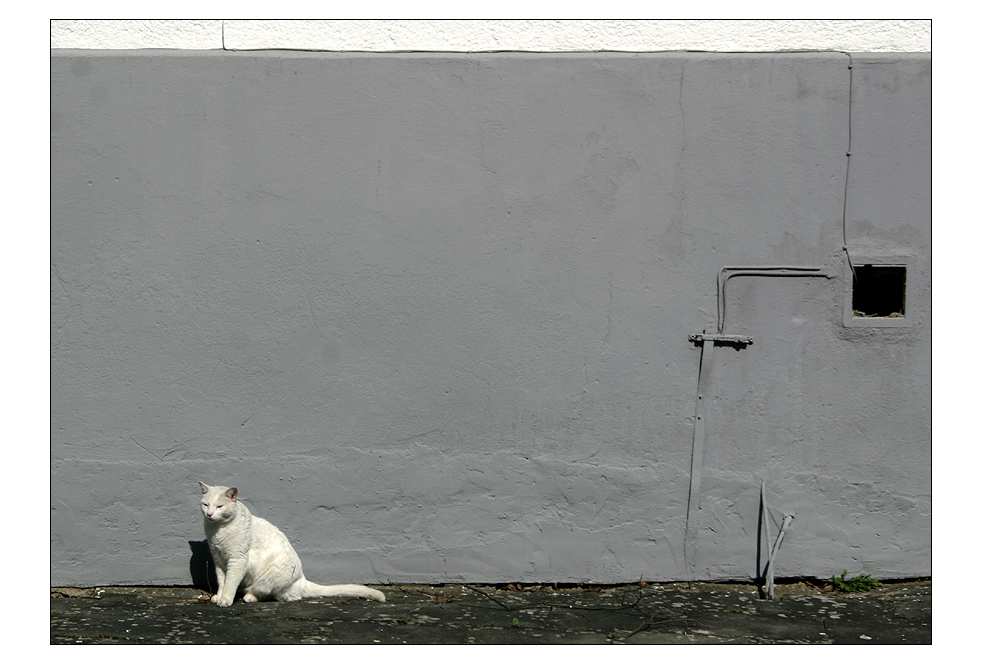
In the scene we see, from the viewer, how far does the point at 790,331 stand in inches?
201

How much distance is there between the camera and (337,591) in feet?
16.2

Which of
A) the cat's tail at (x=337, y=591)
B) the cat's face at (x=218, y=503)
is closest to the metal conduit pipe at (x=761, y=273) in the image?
the cat's tail at (x=337, y=591)

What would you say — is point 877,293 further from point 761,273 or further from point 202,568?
point 202,568

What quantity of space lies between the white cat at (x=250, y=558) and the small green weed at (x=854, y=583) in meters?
2.48

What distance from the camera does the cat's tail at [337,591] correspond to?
494 cm

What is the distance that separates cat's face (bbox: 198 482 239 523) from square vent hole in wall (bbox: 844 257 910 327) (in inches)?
132

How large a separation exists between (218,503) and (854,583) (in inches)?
135

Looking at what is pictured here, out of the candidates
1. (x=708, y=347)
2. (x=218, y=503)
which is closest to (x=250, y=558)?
(x=218, y=503)

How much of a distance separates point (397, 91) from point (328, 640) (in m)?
2.79

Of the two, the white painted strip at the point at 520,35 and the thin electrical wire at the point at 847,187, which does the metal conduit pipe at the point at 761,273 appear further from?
the white painted strip at the point at 520,35

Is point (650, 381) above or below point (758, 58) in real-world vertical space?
below

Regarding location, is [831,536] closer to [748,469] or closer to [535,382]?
[748,469]

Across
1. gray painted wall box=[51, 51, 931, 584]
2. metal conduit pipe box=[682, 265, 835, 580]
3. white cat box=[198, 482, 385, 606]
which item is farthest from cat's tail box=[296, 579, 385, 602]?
metal conduit pipe box=[682, 265, 835, 580]

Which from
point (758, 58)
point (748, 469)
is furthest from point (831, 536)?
point (758, 58)
